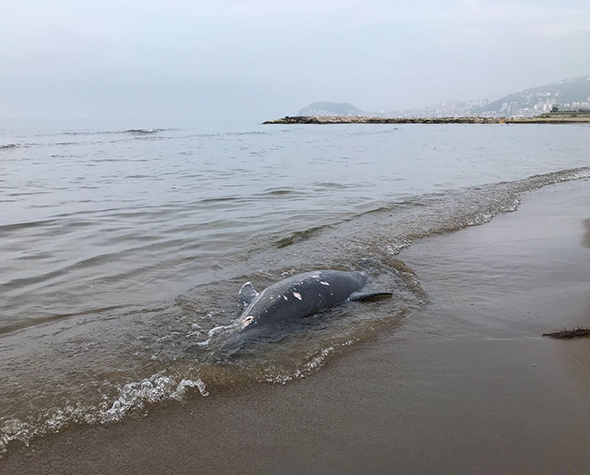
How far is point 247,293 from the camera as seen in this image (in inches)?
231

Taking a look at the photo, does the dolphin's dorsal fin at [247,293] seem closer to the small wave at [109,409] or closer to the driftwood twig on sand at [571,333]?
the small wave at [109,409]

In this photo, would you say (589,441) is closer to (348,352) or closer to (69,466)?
(348,352)

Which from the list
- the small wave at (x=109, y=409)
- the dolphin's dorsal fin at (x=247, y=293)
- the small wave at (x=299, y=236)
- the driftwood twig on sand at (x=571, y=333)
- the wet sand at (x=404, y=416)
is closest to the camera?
the wet sand at (x=404, y=416)

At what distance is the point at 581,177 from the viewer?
1711 centimetres

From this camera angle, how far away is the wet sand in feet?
9.73

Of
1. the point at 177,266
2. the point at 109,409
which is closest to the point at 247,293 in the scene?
the point at 177,266

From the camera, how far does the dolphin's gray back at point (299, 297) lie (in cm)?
510

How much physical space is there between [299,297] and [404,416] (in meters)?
2.30

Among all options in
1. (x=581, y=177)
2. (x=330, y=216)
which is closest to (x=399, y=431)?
(x=330, y=216)

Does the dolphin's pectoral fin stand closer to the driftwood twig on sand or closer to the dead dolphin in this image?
the dead dolphin

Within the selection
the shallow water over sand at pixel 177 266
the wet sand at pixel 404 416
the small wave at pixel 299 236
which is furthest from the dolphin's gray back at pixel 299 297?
the small wave at pixel 299 236

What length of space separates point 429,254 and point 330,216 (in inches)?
144

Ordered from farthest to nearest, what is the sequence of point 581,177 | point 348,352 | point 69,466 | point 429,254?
point 581,177, point 429,254, point 348,352, point 69,466

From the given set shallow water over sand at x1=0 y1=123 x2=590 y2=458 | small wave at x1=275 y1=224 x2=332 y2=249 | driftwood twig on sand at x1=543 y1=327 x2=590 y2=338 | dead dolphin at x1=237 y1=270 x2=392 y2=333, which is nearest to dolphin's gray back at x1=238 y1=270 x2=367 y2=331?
dead dolphin at x1=237 y1=270 x2=392 y2=333
